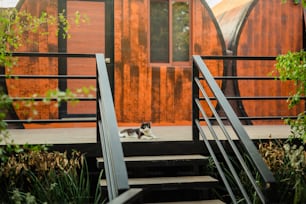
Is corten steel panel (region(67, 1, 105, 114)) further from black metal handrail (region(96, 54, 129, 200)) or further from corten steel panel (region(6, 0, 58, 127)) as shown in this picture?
black metal handrail (region(96, 54, 129, 200))

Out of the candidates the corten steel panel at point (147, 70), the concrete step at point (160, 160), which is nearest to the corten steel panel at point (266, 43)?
the corten steel panel at point (147, 70)

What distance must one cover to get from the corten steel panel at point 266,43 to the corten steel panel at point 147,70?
425 mm

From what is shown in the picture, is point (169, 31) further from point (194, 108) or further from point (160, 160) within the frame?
point (160, 160)

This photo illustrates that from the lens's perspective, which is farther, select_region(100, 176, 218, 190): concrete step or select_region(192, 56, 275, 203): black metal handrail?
select_region(100, 176, 218, 190): concrete step

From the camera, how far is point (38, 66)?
645 centimetres

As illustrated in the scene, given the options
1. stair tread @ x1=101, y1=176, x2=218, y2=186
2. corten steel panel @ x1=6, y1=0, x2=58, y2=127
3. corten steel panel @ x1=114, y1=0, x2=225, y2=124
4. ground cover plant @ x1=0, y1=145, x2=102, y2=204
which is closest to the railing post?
stair tread @ x1=101, y1=176, x2=218, y2=186

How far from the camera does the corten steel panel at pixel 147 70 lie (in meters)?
6.77

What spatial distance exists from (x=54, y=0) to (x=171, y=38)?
183cm

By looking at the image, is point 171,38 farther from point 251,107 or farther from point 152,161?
point 152,161

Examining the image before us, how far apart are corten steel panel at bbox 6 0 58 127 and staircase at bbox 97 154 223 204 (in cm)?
262

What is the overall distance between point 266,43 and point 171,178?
3894 mm

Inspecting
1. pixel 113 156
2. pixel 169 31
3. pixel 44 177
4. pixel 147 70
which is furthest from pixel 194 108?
pixel 169 31

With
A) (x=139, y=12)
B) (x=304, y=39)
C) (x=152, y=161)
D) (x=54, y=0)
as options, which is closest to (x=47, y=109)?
(x=54, y=0)

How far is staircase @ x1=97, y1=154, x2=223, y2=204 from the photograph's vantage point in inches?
152
